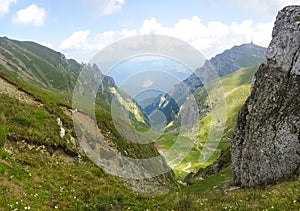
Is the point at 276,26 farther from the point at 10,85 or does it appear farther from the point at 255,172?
the point at 10,85

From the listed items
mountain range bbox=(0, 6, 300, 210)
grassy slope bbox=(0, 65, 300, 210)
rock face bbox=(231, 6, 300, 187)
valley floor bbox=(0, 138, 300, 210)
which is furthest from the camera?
A: rock face bbox=(231, 6, 300, 187)

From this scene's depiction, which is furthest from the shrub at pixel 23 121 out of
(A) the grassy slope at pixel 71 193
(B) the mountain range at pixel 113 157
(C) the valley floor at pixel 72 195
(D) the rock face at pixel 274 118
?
(D) the rock face at pixel 274 118

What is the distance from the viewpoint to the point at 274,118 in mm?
31500

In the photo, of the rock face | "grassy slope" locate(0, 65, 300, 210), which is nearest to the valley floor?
"grassy slope" locate(0, 65, 300, 210)

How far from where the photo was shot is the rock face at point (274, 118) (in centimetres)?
2934

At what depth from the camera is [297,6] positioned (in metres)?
38.8

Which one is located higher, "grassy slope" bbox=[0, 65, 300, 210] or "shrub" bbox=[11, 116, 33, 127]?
"shrub" bbox=[11, 116, 33, 127]

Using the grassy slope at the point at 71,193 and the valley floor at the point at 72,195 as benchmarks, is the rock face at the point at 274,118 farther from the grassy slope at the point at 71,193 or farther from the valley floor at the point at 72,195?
the valley floor at the point at 72,195

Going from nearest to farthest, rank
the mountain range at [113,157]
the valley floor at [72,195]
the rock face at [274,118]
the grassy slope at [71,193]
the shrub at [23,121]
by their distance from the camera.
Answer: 1. the valley floor at [72,195]
2. the grassy slope at [71,193]
3. the mountain range at [113,157]
4. the rock face at [274,118]
5. the shrub at [23,121]

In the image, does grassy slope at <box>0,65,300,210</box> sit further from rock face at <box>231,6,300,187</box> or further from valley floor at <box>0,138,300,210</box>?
rock face at <box>231,6,300,187</box>

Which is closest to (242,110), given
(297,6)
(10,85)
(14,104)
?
(297,6)

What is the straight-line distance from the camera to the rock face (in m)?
29.3

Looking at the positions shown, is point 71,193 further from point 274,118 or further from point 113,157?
point 113,157

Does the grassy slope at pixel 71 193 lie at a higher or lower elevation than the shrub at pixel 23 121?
lower
